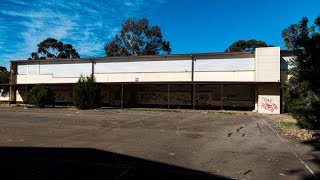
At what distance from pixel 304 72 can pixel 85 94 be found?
79.0 feet

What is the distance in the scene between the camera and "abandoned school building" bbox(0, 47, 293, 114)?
32875 millimetres

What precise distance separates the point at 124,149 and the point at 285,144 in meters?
5.42

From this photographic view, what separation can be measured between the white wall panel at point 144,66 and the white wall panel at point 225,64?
4.24 ft

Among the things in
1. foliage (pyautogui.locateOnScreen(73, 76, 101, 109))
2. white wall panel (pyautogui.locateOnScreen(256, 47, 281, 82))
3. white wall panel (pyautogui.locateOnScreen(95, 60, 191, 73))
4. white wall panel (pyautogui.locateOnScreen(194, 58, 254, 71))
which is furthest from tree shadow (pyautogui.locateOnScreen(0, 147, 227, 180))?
white wall panel (pyautogui.locateOnScreen(95, 60, 191, 73))

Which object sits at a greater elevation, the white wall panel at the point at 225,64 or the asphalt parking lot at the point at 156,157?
the white wall panel at the point at 225,64

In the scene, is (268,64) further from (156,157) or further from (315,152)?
(156,157)

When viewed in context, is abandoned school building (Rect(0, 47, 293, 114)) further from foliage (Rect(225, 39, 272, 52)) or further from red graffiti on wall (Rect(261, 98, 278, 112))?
foliage (Rect(225, 39, 272, 52))

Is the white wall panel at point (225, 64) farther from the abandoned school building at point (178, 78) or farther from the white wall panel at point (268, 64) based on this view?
the white wall panel at point (268, 64)

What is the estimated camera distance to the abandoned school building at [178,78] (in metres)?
32.9

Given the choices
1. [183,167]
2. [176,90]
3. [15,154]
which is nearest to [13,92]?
[176,90]

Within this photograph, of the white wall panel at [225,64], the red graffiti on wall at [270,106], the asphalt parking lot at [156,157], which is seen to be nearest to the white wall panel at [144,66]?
the white wall panel at [225,64]

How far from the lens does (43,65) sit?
143ft

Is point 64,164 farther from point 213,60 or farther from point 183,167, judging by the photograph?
point 213,60

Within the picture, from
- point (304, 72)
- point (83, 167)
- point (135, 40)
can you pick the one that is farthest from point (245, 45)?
point (83, 167)
